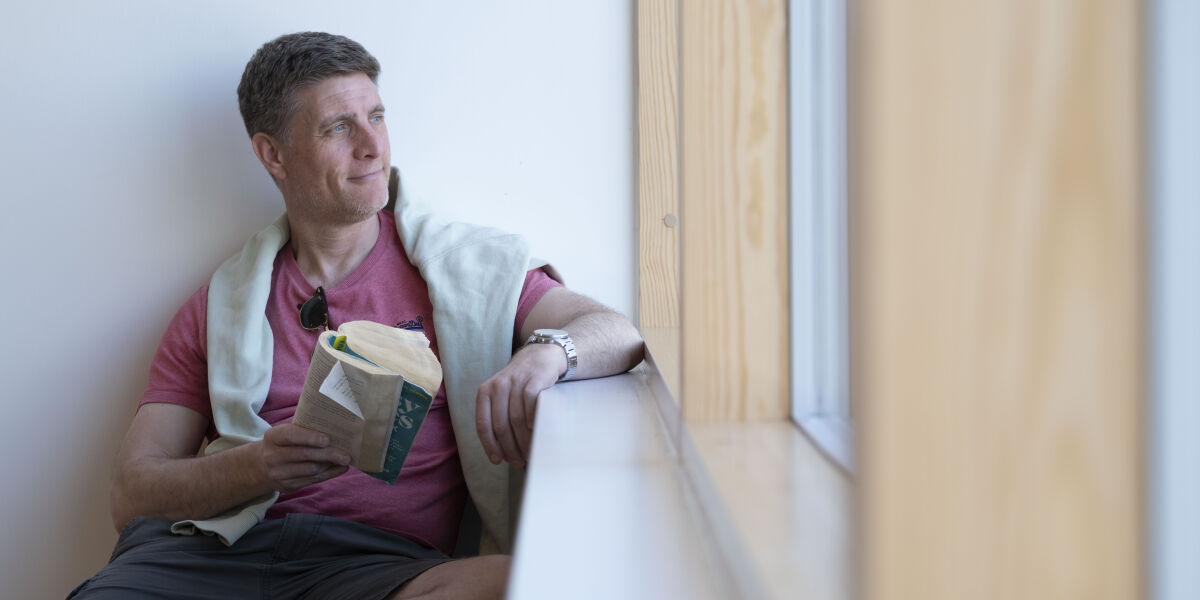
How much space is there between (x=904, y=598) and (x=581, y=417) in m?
0.86

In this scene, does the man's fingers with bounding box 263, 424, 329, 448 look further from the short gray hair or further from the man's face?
the short gray hair

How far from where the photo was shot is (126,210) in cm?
184

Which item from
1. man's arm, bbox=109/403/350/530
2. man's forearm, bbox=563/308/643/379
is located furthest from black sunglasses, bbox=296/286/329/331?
man's forearm, bbox=563/308/643/379

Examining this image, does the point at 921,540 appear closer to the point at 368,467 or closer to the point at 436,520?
the point at 368,467

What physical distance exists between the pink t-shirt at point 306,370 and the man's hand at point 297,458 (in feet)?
0.74

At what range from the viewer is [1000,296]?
1.01 ft

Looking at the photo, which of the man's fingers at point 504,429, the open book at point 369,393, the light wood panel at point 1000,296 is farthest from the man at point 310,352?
the light wood panel at point 1000,296

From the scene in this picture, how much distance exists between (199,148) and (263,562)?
0.82m

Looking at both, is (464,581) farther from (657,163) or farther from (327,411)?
(657,163)

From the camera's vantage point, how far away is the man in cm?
145

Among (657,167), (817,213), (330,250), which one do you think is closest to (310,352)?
(330,250)

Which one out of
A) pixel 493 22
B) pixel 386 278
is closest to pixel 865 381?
pixel 386 278

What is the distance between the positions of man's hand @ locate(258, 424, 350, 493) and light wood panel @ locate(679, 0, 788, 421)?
55 cm

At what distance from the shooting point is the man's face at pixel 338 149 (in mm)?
1677
